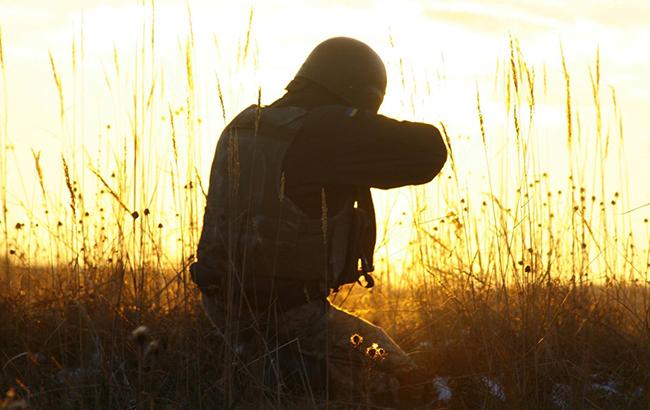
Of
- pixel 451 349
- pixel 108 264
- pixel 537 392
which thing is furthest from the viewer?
pixel 108 264

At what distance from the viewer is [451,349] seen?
12.3 ft

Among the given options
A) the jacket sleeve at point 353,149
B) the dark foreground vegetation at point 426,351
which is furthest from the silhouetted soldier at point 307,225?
the dark foreground vegetation at point 426,351

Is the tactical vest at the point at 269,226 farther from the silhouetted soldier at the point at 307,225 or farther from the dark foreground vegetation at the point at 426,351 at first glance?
the dark foreground vegetation at the point at 426,351

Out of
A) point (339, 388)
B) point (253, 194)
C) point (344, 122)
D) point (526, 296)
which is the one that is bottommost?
point (339, 388)

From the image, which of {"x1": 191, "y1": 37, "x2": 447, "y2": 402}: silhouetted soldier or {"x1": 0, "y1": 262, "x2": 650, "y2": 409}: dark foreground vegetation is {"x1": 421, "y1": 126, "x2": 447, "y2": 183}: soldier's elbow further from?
{"x1": 0, "y1": 262, "x2": 650, "y2": 409}: dark foreground vegetation

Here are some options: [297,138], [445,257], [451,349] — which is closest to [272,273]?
[297,138]

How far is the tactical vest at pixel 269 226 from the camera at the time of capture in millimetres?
3389

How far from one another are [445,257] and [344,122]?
4.51ft

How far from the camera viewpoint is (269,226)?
340 centimetres

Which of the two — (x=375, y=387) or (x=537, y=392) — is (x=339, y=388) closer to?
(x=375, y=387)

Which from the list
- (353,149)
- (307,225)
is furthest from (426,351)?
(353,149)

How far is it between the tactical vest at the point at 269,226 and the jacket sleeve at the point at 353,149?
59mm

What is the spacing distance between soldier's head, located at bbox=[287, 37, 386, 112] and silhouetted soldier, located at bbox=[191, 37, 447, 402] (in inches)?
0.7

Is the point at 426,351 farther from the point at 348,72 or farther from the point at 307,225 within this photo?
the point at 348,72
